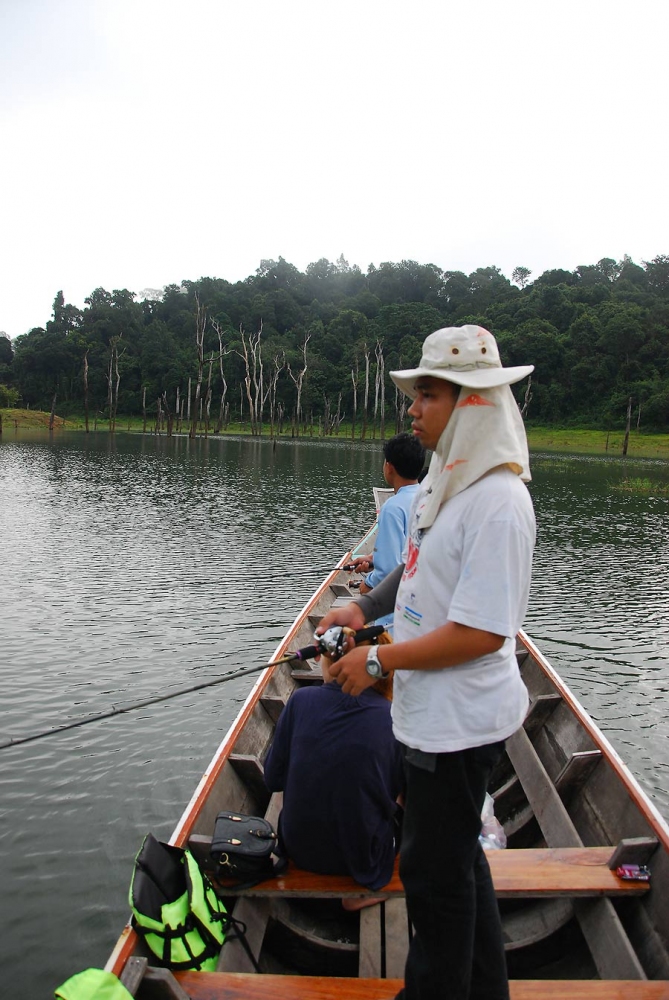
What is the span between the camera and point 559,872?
336 cm

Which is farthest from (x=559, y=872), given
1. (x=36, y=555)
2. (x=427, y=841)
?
(x=36, y=555)

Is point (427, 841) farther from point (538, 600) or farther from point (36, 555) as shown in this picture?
point (36, 555)

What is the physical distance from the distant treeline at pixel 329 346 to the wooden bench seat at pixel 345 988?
6123 cm

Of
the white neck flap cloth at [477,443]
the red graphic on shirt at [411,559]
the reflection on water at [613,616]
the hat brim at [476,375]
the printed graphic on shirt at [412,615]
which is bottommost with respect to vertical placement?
the reflection on water at [613,616]

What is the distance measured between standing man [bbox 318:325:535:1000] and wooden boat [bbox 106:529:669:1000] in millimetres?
984

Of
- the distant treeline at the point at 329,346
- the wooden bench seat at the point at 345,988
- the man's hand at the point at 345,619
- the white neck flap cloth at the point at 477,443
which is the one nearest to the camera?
the white neck flap cloth at the point at 477,443

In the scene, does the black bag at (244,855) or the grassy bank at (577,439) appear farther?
the grassy bank at (577,439)

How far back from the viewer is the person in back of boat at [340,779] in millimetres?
3105

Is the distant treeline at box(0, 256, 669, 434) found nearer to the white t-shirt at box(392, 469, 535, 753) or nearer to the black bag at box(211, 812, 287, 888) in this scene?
the black bag at box(211, 812, 287, 888)

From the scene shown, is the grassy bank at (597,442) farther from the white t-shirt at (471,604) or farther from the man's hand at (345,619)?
the white t-shirt at (471,604)

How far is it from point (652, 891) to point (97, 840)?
408 cm

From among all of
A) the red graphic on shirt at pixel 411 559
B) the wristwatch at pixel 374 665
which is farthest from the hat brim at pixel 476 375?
the wristwatch at pixel 374 665

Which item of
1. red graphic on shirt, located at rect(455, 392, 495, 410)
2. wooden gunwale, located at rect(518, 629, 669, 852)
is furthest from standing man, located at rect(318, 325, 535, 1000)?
wooden gunwale, located at rect(518, 629, 669, 852)

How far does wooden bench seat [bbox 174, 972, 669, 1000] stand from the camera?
8.90ft
